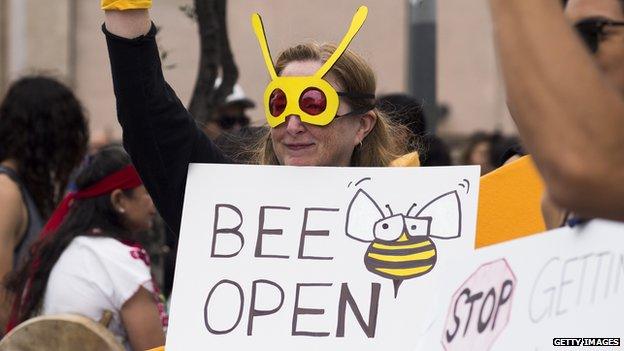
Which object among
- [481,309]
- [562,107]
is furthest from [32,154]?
[562,107]

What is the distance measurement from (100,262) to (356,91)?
121 centimetres

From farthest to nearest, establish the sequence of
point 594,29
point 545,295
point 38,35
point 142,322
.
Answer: point 38,35 < point 142,322 < point 545,295 < point 594,29

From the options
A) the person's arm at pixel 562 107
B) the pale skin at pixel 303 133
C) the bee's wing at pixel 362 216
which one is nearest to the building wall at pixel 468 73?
the pale skin at pixel 303 133

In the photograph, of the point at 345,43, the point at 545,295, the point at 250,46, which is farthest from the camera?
the point at 250,46

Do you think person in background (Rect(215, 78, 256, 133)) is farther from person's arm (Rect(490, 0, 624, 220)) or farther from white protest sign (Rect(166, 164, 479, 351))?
person's arm (Rect(490, 0, 624, 220))

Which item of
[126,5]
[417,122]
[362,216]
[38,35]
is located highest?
[38,35]

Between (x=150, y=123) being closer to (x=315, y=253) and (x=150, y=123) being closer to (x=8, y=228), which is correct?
(x=315, y=253)

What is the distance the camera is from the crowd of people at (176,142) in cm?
116

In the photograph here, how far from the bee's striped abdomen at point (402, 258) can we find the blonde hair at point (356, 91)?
51cm

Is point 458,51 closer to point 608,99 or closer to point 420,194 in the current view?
point 420,194

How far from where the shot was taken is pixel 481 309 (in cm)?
175

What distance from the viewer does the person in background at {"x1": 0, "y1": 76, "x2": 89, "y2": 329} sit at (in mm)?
4402

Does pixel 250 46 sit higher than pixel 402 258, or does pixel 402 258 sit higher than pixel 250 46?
pixel 250 46

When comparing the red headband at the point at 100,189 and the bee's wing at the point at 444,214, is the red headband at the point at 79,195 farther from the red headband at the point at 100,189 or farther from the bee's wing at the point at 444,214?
the bee's wing at the point at 444,214
